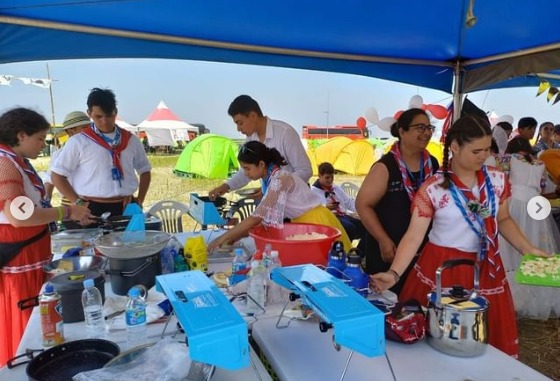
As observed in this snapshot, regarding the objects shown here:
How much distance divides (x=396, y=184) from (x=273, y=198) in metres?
0.66

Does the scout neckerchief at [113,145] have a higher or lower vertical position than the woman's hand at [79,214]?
higher

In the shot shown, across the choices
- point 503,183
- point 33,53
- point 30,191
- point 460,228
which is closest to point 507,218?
point 503,183

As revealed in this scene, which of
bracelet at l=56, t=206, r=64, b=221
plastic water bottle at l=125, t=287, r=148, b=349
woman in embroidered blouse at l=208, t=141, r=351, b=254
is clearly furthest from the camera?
woman in embroidered blouse at l=208, t=141, r=351, b=254

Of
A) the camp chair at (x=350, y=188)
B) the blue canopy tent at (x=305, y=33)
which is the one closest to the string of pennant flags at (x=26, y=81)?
the blue canopy tent at (x=305, y=33)

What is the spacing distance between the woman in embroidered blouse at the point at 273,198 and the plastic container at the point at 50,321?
884 millimetres

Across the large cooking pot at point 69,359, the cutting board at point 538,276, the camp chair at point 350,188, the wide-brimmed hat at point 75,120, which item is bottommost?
the camp chair at point 350,188

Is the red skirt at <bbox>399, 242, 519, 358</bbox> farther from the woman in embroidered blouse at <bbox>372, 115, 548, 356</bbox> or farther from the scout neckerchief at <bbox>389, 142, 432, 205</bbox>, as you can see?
the scout neckerchief at <bbox>389, 142, 432, 205</bbox>

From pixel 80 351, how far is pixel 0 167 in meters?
1.17

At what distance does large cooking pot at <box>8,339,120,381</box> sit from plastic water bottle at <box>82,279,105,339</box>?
7.5 inches

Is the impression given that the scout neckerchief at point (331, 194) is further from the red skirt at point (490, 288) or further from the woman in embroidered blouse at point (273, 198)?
the red skirt at point (490, 288)

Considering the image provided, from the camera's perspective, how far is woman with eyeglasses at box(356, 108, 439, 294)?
213cm

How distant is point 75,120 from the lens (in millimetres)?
3619

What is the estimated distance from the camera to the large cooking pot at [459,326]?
1147 mm

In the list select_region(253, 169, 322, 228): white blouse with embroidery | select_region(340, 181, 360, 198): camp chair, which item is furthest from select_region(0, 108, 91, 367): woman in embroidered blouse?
select_region(340, 181, 360, 198): camp chair
